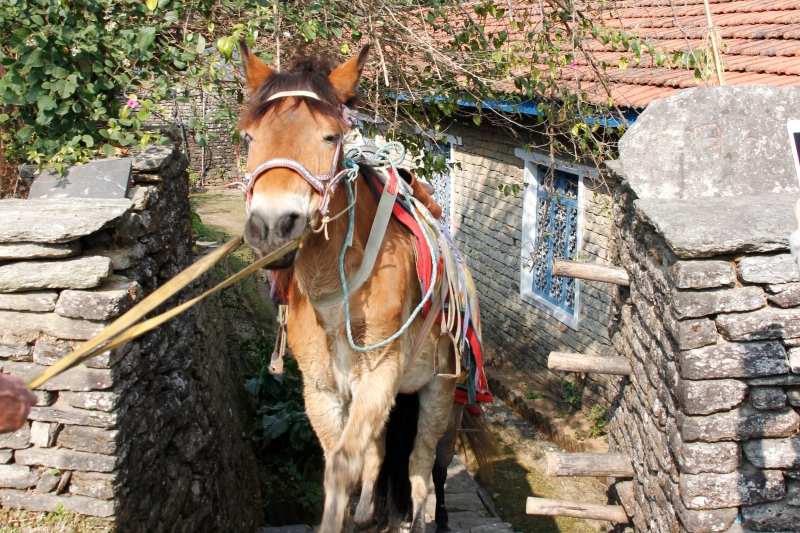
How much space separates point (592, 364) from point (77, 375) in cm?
286

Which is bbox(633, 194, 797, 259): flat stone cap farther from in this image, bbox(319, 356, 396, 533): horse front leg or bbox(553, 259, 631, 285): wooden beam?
bbox(319, 356, 396, 533): horse front leg

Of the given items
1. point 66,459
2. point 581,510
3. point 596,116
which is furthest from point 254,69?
point 596,116

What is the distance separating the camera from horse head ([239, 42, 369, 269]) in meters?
2.45

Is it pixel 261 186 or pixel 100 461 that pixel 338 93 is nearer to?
pixel 261 186

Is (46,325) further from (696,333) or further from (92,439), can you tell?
(696,333)

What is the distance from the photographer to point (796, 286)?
10.7 ft

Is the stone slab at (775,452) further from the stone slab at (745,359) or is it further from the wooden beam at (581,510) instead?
the wooden beam at (581,510)

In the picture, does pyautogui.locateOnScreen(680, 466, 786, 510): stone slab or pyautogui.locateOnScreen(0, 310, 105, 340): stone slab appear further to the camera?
pyautogui.locateOnScreen(680, 466, 786, 510): stone slab

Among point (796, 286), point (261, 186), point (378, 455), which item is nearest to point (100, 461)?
point (378, 455)

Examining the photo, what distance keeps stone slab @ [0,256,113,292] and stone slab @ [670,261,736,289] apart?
2.56m

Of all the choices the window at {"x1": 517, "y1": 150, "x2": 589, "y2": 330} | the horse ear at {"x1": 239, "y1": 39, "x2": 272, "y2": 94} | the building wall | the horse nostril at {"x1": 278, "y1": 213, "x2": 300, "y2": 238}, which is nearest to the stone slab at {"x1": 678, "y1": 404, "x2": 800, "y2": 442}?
the horse nostril at {"x1": 278, "y1": 213, "x2": 300, "y2": 238}

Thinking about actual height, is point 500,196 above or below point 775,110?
above

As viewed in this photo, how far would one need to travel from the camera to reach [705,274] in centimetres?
326

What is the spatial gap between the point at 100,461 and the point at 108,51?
226 centimetres
